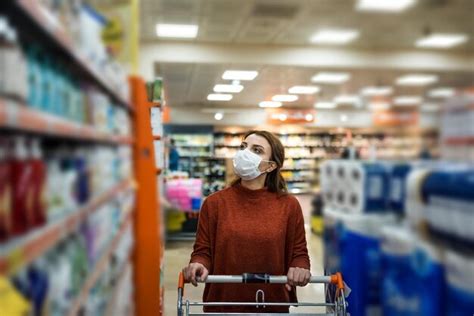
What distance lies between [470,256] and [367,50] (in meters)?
0.57

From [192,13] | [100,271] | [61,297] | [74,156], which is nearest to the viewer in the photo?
[61,297]

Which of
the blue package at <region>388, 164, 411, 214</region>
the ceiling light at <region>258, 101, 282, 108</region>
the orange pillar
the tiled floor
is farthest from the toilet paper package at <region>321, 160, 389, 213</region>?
the tiled floor

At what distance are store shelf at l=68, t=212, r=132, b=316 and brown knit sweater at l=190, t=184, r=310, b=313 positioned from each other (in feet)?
1.32

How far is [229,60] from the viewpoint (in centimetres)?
740

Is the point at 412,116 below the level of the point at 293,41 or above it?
below

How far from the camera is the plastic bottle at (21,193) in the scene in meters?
1.07

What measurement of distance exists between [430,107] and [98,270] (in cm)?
157

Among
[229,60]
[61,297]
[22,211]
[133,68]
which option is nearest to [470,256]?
[22,211]

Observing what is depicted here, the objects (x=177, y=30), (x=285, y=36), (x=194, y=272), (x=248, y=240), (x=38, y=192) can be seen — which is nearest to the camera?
(x=38, y=192)

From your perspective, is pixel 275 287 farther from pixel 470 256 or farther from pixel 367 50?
pixel 470 256

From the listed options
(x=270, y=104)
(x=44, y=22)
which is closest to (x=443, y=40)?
(x=44, y=22)

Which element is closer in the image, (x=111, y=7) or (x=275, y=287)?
(x=111, y=7)

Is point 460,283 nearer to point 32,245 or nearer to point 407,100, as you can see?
point 407,100

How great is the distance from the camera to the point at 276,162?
2.29 meters
